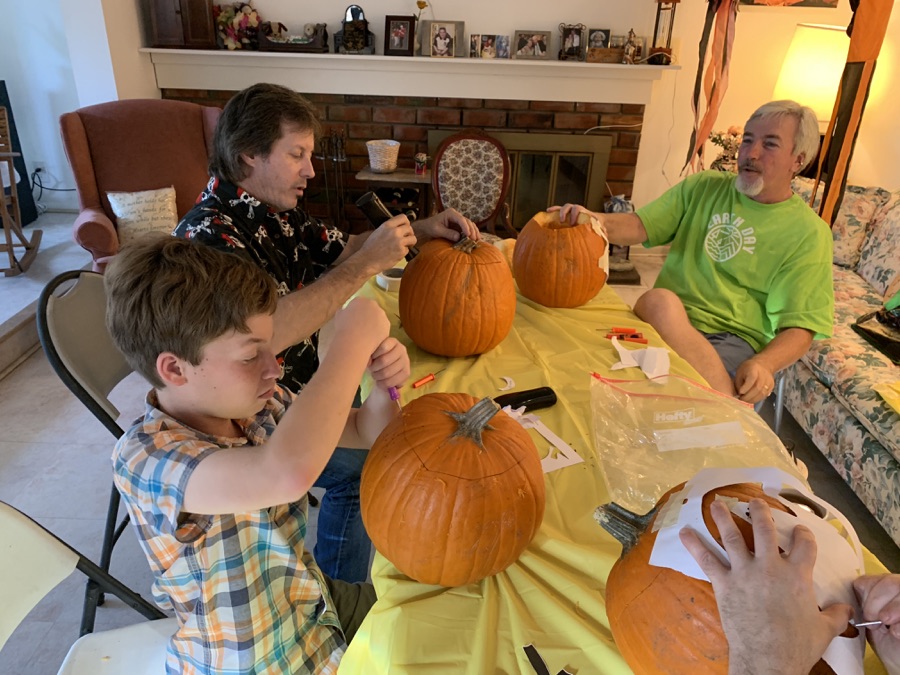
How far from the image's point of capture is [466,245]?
53.7 inches

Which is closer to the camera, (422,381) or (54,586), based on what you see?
(54,586)

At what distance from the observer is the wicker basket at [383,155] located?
3.70 m

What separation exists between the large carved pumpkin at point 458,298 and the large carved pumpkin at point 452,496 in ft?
1.50

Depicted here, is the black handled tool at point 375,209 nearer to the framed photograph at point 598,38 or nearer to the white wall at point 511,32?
the white wall at point 511,32

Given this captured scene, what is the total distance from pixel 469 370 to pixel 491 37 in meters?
3.08

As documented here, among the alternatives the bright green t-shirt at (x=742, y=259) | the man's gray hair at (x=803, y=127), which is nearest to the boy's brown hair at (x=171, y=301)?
the bright green t-shirt at (x=742, y=259)

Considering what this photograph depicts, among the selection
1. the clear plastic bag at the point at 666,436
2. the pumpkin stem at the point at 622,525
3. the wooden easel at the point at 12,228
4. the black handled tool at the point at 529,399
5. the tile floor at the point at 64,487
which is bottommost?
the tile floor at the point at 64,487

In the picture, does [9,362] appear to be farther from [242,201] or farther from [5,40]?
[5,40]

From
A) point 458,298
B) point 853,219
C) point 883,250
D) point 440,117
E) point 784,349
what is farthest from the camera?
point 440,117

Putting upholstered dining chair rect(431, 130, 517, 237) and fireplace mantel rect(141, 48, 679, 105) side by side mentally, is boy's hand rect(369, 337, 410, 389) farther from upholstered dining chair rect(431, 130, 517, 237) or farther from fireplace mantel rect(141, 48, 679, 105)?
fireplace mantel rect(141, 48, 679, 105)

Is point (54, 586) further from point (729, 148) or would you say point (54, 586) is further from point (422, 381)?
point (729, 148)

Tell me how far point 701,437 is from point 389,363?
1.92 ft

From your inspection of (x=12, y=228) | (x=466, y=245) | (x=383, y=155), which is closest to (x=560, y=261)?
(x=466, y=245)

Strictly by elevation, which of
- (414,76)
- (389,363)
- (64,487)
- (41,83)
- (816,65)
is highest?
(816,65)
